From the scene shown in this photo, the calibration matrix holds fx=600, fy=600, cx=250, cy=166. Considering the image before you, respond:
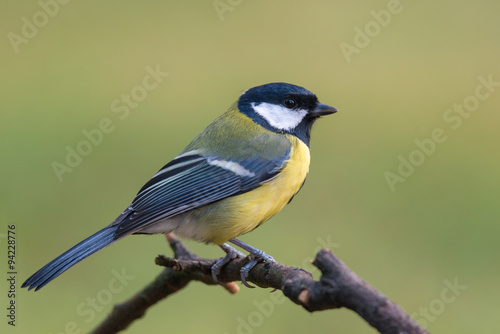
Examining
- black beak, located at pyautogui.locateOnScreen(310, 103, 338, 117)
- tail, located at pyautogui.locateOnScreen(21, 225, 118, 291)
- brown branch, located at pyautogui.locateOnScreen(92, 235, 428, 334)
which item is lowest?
brown branch, located at pyautogui.locateOnScreen(92, 235, 428, 334)

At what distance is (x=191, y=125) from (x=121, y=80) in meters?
0.76

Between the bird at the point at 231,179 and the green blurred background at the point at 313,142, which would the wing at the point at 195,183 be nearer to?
the bird at the point at 231,179

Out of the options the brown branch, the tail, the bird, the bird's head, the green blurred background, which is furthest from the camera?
the green blurred background

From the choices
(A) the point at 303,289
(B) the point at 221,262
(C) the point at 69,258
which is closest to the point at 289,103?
(B) the point at 221,262

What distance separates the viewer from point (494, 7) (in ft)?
18.4

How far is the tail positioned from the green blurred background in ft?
3.74

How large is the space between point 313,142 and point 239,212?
2.19m

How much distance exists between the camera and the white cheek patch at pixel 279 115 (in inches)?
94.4

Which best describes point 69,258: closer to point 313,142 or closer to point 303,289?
point 303,289

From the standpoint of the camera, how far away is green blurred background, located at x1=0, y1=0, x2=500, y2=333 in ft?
10.4

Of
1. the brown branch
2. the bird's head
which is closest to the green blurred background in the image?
the bird's head

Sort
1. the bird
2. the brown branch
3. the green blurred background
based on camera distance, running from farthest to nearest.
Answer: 1. the green blurred background
2. the bird
3. the brown branch

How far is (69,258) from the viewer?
187 centimetres

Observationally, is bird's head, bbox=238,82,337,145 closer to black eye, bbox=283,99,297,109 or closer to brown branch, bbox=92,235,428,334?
black eye, bbox=283,99,297,109
